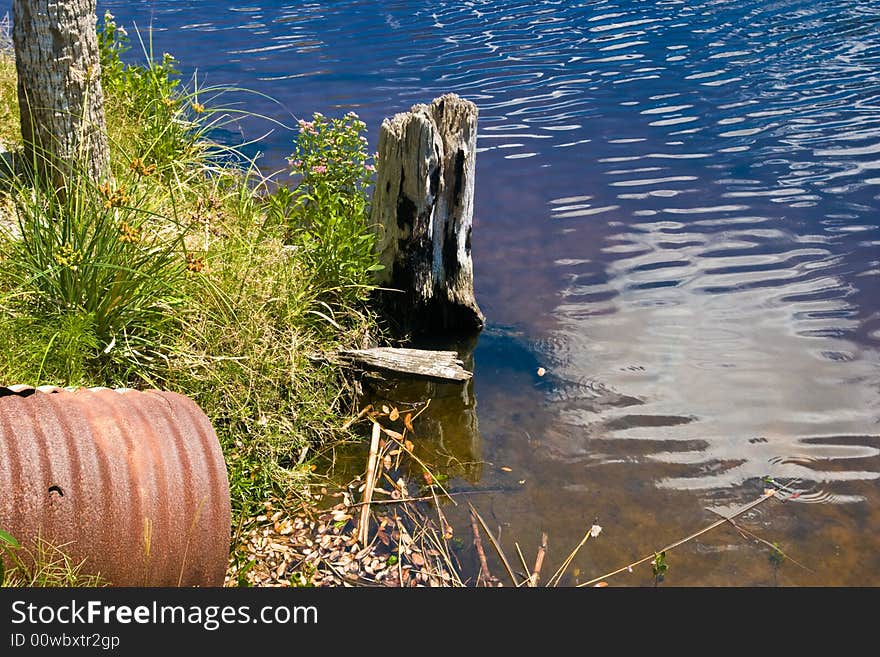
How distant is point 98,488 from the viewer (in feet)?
10.2

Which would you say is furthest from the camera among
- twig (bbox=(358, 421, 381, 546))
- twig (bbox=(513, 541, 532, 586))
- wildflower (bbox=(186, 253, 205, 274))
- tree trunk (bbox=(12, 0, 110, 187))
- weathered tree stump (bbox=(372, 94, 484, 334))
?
weathered tree stump (bbox=(372, 94, 484, 334))

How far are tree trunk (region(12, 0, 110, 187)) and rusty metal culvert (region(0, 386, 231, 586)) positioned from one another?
2339mm

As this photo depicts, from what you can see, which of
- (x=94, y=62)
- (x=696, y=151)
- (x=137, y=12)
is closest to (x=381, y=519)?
(x=94, y=62)

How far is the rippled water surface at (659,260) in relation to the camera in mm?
4688

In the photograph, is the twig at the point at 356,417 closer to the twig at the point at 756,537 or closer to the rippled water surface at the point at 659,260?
the rippled water surface at the point at 659,260

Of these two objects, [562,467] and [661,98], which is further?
[661,98]

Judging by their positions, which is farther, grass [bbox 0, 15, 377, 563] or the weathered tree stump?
the weathered tree stump

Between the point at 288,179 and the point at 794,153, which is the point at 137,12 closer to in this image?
the point at 288,179

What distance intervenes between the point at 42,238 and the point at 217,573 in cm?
195

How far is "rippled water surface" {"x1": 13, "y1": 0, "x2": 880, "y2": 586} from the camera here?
15.4 feet

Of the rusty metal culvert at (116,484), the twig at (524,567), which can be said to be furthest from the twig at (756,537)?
the rusty metal culvert at (116,484)

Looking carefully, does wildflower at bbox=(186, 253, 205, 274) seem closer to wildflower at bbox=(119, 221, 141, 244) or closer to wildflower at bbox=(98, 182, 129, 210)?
wildflower at bbox=(119, 221, 141, 244)

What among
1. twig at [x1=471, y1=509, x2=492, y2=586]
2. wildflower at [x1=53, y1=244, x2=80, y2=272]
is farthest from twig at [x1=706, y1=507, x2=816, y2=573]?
wildflower at [x1=53, y1=244, x2=80, y2=272]

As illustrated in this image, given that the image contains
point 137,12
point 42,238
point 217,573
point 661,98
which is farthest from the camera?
point 137,12
